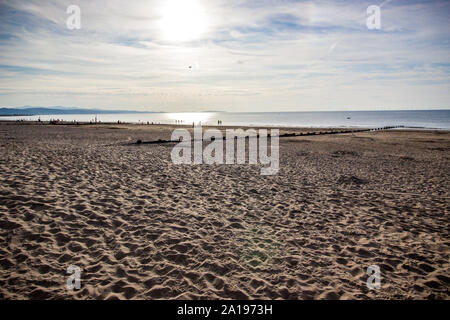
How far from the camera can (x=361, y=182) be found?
1205 cm

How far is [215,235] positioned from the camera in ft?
21.4

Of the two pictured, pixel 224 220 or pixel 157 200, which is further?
pixel 157 200

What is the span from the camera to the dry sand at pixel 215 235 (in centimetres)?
459

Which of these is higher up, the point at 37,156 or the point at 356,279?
the point at 37,156

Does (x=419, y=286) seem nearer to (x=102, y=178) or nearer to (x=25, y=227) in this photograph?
(x=25, y=227)

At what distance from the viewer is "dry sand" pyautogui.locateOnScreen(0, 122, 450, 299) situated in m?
4.59

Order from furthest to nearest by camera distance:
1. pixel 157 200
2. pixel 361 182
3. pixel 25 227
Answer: pixel 361 182 < pixel 157 200 < pixel 25 227

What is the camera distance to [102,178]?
10828 mm
